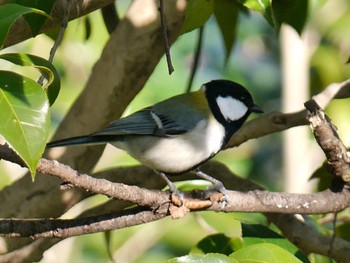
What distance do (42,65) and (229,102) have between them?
1.16m

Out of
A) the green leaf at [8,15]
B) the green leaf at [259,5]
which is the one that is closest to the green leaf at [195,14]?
the green leaf at [259,5]

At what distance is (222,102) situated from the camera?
2.19 meters

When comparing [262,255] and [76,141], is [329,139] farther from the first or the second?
[76,141]

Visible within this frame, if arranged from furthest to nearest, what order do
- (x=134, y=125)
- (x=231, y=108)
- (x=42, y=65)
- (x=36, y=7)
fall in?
(x=231, y=108)
(x=134, y=125)
(x=36, y=7)
(x=42, y=65)

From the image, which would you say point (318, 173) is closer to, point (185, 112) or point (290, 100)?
point (185, 112)

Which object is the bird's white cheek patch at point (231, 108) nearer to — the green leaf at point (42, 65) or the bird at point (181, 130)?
the bird at point (181, 130)

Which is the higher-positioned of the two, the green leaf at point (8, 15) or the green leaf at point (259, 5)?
the green leaf at point (8, 15)

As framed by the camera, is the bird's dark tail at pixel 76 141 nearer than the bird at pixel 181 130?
Yes

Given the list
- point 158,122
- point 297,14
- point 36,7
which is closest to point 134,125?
point 158,122

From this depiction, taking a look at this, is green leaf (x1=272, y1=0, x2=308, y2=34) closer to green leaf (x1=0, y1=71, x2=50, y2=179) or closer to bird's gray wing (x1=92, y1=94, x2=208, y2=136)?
bird's gray wing (x1=92, y1=94, x2=208, y2=136)

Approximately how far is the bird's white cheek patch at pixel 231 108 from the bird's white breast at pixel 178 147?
0.23 feet

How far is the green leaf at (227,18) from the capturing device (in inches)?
70.6

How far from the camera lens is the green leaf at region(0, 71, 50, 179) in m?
0.97

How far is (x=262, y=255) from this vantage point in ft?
4.09
